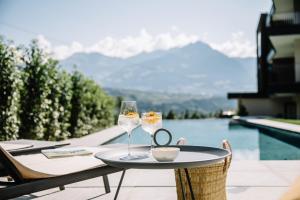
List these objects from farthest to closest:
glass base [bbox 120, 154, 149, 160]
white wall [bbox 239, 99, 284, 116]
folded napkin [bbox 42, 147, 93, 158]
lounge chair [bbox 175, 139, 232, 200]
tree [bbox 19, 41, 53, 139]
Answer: white wall [bbox 239, 99, 284, 116]
tree [bbox 19, 41, 53, 139]
folded napkin [bbox 42, 147, 93, 158]
lounge chair [bbox 175, 139, 232, 200]
glass base [bbox 120, 154, 149, 160]

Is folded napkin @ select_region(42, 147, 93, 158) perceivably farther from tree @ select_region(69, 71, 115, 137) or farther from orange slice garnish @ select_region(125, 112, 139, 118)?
tree @ select_region(69, 71, 115, 137)

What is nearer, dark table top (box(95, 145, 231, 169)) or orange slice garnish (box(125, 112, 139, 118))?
dark table top (box(95, 145, 231, 169))

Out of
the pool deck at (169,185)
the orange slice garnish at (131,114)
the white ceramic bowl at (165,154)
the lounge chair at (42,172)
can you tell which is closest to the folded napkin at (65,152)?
Result: the lounge chair at (42,172)

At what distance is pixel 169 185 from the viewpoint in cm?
421

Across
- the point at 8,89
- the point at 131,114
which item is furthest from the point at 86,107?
the point at 131,114

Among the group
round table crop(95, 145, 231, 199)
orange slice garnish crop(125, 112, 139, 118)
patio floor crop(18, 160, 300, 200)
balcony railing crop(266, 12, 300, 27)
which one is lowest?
patio floor crop(18, 160, 300, 200)

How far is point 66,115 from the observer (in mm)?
10102

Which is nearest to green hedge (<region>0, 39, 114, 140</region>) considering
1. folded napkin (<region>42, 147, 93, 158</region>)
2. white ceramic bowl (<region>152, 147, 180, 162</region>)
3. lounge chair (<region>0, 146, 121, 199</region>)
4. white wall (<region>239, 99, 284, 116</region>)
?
folded napkin (<region>42, 147, 93, 158</region>)

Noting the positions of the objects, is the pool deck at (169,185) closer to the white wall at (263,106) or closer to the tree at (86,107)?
the tree at (86,107)

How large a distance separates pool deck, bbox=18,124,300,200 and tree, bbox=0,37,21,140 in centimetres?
288

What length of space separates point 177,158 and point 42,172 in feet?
2.94

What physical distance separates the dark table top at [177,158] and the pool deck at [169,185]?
131 centimetres

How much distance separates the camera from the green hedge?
6863 millimetres

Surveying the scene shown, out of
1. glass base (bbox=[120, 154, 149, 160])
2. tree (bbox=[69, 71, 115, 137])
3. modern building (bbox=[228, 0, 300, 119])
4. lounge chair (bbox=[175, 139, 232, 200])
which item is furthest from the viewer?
modern building (bbox=[228, 0, 300, 119])
